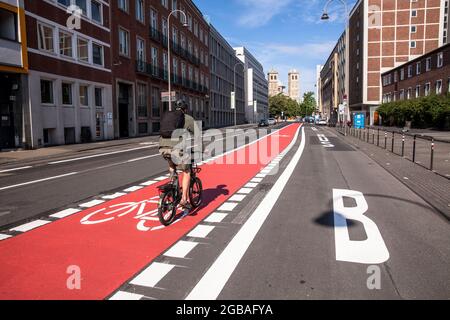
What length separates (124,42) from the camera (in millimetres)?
33781

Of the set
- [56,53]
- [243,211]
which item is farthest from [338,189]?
[56,53]

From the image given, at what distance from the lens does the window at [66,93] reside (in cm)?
2512

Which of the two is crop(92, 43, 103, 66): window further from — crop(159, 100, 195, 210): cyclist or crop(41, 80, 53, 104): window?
crop(159, 100, 195, 210): cyclist

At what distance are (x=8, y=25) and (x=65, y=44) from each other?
4964 mm

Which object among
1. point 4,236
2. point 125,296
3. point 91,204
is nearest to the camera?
point 125,296

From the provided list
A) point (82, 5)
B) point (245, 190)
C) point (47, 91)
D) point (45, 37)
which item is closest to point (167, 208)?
point (245, 190)

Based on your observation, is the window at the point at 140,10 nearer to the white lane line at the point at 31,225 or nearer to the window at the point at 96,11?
the window at the point at 96,11

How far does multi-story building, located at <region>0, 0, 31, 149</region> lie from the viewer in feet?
64.6

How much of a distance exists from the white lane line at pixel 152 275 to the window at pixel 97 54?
27.6 m

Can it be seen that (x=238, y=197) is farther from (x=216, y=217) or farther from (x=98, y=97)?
(x=98, y=97)

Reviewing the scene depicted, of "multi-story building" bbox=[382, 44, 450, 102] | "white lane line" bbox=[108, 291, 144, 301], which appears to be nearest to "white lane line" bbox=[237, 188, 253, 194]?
"white lane line" bbox=[108, 291, 144, 301]

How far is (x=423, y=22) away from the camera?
217 ft

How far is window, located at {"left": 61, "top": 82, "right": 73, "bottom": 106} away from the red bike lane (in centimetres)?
2041

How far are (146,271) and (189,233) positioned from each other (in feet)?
4.56
